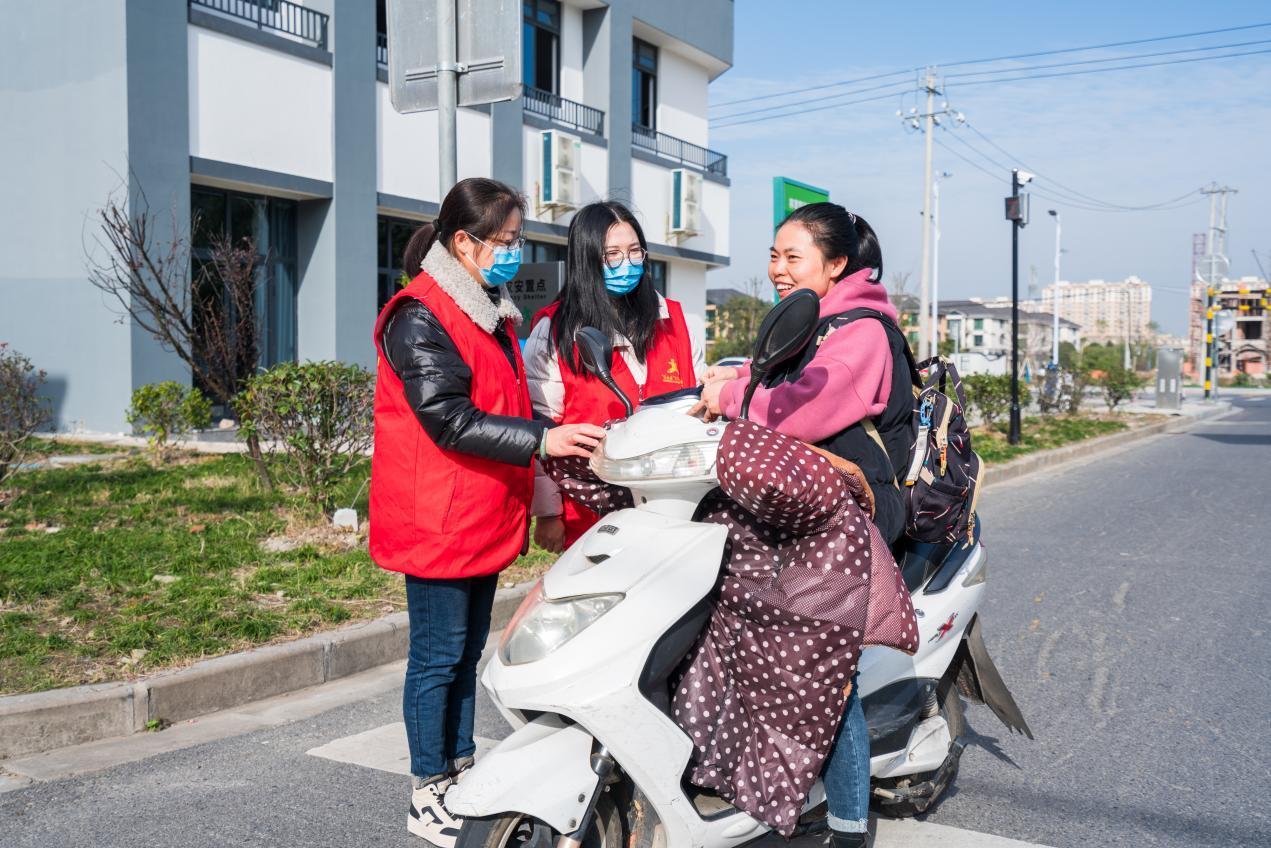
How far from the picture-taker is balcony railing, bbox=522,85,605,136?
66.6 ft

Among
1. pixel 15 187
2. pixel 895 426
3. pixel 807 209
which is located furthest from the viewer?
pixel 15 187

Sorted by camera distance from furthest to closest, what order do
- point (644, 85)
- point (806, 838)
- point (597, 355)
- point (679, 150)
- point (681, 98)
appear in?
point (681, 98) → point (679, 150) → point (644, 85) → point (806, 838) → point (597, 355)

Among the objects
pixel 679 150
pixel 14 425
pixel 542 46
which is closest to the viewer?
pixel 14 425

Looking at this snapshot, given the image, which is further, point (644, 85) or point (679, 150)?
point (679, 150)

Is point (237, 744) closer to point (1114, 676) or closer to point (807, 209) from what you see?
point (807, 209)

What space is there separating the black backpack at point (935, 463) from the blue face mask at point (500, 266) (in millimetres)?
989

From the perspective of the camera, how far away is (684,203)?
23438mm

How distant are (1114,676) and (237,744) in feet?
12.4

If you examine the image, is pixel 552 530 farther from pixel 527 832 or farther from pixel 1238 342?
pixel 1238 342

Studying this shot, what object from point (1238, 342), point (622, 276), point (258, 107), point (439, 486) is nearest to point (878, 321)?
point (622, 276)

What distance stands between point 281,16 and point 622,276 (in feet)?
44.4

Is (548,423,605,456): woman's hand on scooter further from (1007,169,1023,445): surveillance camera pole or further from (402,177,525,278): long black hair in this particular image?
(1007,169,1023,445): surveillance camera pole

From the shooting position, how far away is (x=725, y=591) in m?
2.49

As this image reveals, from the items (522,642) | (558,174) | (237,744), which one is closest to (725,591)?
(522,642)
